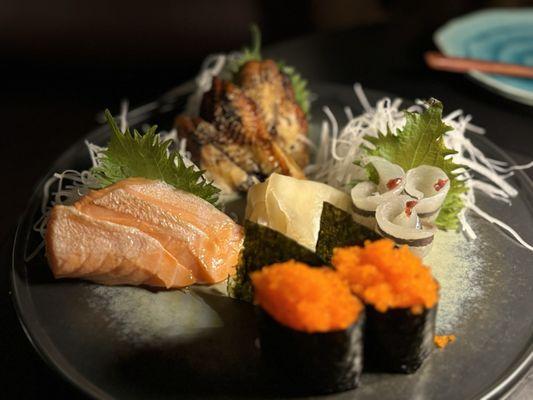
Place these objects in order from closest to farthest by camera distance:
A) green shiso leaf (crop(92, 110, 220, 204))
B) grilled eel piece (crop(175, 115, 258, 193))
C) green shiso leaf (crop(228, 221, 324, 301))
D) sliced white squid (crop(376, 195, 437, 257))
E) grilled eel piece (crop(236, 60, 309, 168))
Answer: green shiso leaf (crop(228, 221, 324, 301)) < sliced white squid (crop(376, 195, 437, 257)) < green shiso leaf (crop(92, 110, 220, 204)) < grilled eel piece (crop(175, 115, 258, 193)) < grilled eel piece (crop(236, 60, 309, 168))

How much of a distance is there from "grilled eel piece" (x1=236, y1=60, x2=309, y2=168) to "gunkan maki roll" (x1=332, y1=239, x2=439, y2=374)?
1168 mm

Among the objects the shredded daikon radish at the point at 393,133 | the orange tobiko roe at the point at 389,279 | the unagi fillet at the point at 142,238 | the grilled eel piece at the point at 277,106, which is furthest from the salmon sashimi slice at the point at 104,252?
the grilled eel piece at the point at 277,106

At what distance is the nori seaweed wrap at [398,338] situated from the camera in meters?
1.87

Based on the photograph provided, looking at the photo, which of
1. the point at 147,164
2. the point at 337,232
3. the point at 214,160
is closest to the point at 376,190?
the point at 337,232

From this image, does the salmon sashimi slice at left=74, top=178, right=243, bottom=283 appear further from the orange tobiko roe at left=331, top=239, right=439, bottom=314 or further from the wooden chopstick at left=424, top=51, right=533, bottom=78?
the wooden chopstick at left=424, top=51, right=533, bottom=78

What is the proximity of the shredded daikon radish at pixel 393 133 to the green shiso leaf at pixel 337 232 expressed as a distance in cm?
47

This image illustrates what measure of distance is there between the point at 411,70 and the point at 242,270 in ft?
6.64

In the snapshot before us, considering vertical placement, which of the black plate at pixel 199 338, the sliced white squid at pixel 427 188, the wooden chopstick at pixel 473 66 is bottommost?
the black plate at pixel 199 338

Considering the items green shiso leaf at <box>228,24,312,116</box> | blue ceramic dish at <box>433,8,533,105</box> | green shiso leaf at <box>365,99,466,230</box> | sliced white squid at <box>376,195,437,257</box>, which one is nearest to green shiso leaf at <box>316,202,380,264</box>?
sliced white squid at <box>376,195,437,257</box>

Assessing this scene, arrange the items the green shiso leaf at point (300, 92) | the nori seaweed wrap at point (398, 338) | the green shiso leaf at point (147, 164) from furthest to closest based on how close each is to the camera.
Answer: the green shiso leaf at point (300, 92), the green shiso leaf at point (147, 164), the nori seaweed wrap at point (398, 338)

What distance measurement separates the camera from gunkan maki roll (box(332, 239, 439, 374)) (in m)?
1.84

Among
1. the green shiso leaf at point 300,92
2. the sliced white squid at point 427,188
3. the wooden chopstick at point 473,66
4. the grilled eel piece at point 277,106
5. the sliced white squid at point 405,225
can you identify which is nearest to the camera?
the sliced white squid at point 405,225

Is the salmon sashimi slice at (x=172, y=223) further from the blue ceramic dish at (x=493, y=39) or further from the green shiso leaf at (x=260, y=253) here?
the blue ceramic dish at (x=493, y=39)

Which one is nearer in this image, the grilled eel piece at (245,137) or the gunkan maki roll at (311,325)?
the gunkan maki roll at (311,325)
